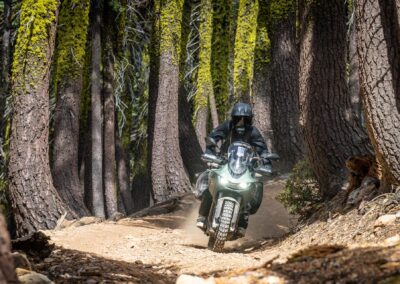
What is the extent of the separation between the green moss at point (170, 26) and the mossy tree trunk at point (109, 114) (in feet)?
6.61

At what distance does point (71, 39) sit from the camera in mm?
16688

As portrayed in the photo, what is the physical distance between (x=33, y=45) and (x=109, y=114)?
25.9 ft

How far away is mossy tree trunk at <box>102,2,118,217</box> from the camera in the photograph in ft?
65.4

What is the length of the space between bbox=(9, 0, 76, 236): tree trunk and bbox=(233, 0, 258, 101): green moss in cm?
716

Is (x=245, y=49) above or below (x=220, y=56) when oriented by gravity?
below

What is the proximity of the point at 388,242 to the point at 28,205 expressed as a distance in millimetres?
7025

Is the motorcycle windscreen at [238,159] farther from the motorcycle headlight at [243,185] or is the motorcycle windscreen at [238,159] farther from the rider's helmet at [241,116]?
the rider's helmet at [241,116]

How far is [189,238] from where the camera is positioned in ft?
41.1

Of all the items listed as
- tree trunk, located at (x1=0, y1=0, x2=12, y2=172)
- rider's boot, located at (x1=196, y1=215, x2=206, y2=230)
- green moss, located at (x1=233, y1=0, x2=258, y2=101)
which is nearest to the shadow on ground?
rider's boot, located at (x1=196, y1=215, x2=206, y2=230)

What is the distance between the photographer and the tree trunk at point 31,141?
1191 cm

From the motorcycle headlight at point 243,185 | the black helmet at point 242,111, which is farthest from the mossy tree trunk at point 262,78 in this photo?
the motorcycle headlight at point 243,185

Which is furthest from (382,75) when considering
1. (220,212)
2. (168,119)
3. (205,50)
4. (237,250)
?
(205,50)

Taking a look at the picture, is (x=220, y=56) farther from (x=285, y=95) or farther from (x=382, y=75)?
(x=382, y=75)

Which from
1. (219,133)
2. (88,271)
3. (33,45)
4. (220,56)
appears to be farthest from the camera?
(220,56)
